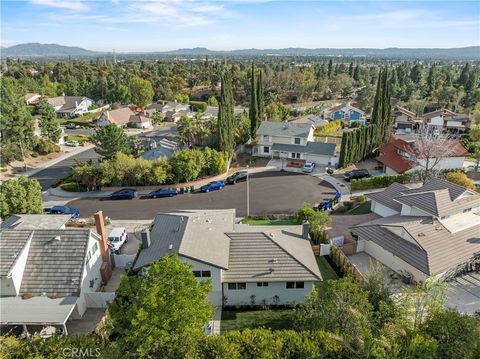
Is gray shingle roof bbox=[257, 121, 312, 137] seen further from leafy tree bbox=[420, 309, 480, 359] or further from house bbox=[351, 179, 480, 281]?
leafy tree bbox=[420, 309, 480, 359]

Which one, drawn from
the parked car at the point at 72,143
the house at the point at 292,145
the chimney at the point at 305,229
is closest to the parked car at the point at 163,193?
the house at the point at 292,145

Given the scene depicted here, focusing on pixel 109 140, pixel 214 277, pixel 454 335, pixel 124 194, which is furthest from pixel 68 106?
pixel 454 335

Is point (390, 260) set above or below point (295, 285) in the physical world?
below

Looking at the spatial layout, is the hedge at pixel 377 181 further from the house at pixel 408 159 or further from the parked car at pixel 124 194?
the parked car at pixel 124 194

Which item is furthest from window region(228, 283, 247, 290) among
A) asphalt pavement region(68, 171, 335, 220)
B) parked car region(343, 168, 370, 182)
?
parked car region(343, 168, 370, 182)

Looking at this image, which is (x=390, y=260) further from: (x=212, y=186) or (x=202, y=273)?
(x=212, y=186)

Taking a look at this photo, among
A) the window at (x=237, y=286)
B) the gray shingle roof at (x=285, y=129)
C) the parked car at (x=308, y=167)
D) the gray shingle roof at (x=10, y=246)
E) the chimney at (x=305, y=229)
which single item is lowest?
the parked car at (x=308, y=167)
